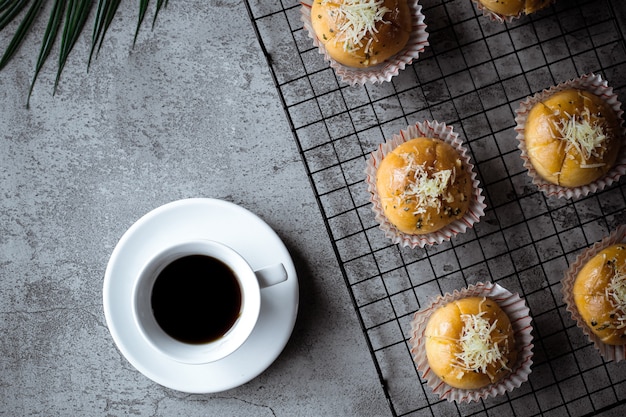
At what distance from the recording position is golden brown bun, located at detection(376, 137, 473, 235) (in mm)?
1898

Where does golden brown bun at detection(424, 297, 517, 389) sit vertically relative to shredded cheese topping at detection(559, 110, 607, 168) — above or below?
below

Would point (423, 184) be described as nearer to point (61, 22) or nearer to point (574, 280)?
point (574, 280)

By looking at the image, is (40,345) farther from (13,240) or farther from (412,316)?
(412,316)

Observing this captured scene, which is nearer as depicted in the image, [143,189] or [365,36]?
[365,36]

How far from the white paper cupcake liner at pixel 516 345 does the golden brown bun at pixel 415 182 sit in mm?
256

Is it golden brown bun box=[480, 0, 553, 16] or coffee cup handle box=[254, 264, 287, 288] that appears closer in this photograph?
coffee cup handle box=[254, 264, 287, 288]

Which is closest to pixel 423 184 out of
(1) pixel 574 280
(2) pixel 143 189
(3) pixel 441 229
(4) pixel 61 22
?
(3) pixel 441 229

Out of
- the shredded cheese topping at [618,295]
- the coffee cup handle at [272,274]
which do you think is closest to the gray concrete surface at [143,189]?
the coffee cup handle at [272,274]

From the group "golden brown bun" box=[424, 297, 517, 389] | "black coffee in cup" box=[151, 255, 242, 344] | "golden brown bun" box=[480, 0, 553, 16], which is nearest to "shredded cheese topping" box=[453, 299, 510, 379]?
"golden brown bun" box=[424, 297, 517, 389]

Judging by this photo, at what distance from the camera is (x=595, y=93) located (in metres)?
2.05

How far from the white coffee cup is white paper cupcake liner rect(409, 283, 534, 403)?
542 millimetres

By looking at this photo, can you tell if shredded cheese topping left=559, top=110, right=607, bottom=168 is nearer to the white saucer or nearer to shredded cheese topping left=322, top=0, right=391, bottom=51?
shredded cheese topping left=322, top=0, right=391, bottom=51

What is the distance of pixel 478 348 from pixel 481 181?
0.63 meters

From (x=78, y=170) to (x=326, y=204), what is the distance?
91 cm
